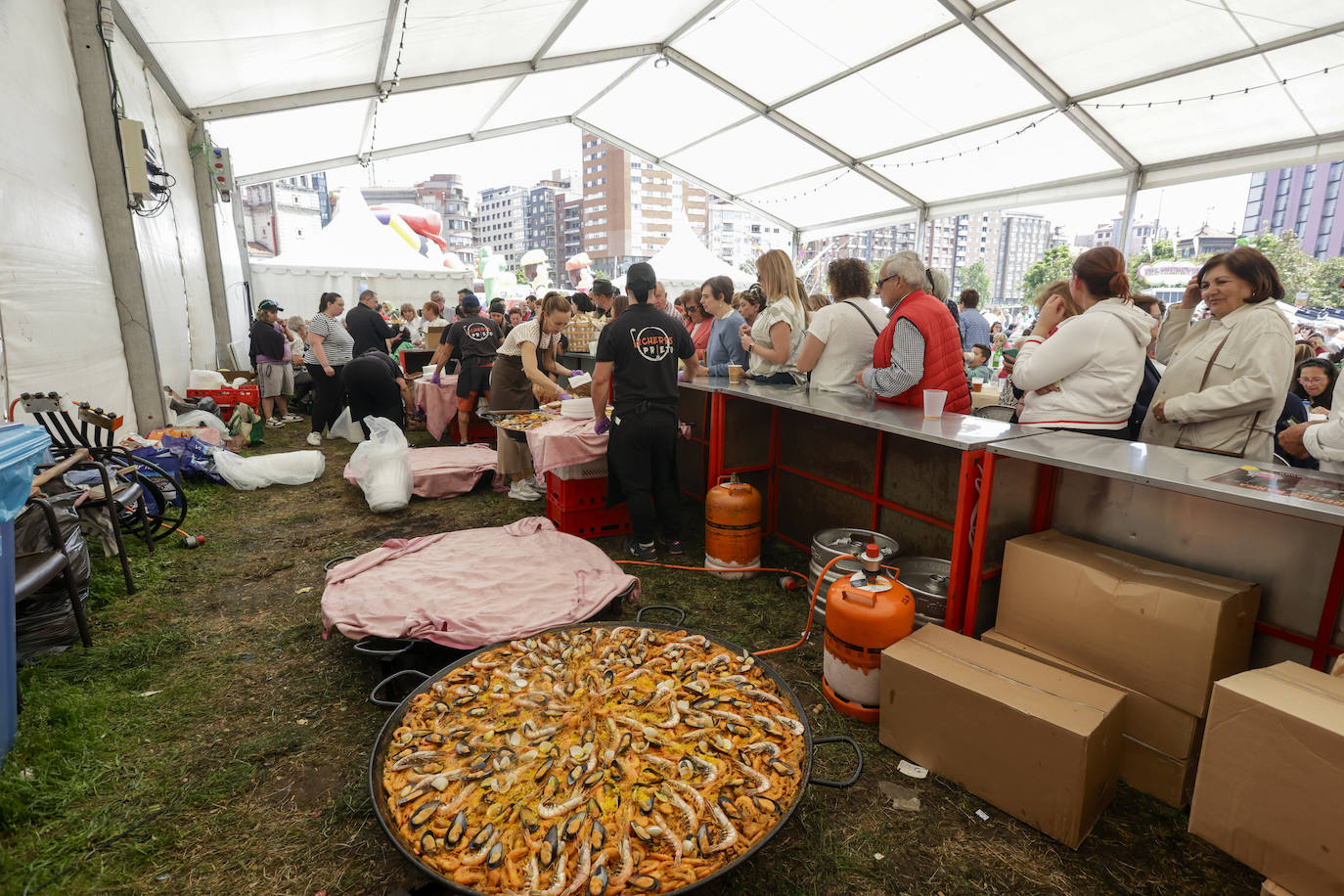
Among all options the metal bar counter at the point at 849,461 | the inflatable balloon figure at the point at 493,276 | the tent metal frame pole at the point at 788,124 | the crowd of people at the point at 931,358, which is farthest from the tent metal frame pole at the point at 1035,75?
the inflatable balloon figure at the point at 493,276

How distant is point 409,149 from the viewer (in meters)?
13.3

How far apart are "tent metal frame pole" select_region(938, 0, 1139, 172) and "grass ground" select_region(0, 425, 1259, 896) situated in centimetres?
736

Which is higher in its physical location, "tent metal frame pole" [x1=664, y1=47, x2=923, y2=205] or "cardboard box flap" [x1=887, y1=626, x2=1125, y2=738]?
"tent metal frame pole" [x1=664, y1=47, x2=923, y2=205]

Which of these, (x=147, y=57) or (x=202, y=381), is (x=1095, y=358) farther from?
(x=147, y=57)

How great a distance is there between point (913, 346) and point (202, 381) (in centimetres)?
878

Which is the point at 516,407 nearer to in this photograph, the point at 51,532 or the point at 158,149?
the point at 51,532

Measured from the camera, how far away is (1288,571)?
2357 mm

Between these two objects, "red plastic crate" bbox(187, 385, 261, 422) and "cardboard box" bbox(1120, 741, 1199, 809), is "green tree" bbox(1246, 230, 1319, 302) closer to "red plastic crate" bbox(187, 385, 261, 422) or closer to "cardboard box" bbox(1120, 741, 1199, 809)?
"cardboard box" bbox(1120, 741, 1199, 809)

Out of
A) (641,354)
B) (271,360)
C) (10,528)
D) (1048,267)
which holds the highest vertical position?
(1048,267)

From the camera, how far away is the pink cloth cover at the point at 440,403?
316 inches

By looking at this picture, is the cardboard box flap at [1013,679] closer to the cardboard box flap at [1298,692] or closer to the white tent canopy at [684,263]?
the cardboard box flap at [1298,692]

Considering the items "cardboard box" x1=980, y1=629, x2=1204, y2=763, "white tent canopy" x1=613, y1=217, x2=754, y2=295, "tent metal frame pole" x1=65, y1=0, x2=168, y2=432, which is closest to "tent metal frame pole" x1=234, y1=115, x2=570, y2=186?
"white tent canopy" x1=613, y1=217, x2=754, y2=295

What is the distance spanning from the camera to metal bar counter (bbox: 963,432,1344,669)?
2260 mm

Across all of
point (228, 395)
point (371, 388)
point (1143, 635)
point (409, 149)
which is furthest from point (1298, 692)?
point (409, 149)
